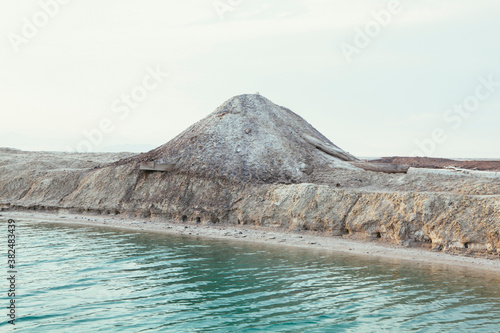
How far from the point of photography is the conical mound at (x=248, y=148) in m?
34.6

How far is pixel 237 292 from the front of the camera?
52.7 feet

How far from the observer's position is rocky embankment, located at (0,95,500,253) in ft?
80.0

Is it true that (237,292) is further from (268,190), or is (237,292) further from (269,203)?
(268,190)

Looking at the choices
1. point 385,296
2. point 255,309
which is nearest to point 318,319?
point 255,309

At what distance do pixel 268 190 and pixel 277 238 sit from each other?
5223 millimetres

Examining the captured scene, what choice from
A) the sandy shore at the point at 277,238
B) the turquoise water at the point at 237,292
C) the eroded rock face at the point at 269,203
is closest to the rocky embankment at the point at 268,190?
the eroded rock face at the point at 269,203

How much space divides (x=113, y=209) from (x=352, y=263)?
69.2ft

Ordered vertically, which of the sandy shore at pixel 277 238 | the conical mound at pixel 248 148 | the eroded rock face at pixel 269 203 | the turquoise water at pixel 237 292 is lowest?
the turquoise water at pixel 237 292

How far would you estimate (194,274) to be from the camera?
18688 mm

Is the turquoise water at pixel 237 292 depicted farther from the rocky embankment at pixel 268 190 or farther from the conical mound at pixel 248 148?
the conical mound at pixel 248 148

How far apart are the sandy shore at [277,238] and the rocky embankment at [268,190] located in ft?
2.97

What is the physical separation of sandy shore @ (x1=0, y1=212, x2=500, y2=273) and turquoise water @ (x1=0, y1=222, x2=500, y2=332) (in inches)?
58.6

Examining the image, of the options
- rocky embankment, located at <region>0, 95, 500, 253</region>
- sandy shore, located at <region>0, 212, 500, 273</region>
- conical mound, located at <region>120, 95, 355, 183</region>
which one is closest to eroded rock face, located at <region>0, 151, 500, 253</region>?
rocky embankment, located at <region>0, 95, 500, 253</region>

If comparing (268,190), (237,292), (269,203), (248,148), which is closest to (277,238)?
(269,203)
